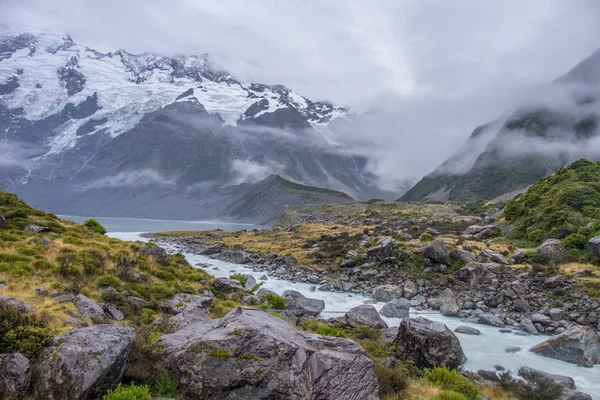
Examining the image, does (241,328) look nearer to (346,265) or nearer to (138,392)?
(138,392)

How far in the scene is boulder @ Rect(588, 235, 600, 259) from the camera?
3331cm

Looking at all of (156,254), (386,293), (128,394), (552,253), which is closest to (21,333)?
(128,394)

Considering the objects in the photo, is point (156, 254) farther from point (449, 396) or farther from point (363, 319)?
point (449, 396)

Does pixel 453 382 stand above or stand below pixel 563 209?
below

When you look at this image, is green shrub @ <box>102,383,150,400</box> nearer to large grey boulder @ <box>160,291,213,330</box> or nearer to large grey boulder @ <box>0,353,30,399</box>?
large grey boulder @ <box>0,353,30,399</box>

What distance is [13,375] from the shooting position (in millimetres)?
8250

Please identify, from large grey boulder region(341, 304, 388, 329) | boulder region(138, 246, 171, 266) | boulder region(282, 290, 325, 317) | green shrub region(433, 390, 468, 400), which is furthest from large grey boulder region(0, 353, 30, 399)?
boulder region(138, 246, 171, 266)

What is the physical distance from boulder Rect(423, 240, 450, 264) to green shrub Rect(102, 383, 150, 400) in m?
37.0

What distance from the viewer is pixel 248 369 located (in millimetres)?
9602

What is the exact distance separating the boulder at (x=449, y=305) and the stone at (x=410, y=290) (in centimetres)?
313

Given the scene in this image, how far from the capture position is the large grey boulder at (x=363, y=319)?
21586 mm

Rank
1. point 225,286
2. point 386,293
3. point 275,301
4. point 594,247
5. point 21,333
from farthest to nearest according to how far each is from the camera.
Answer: point 386,293, point 594,247, point 225,286, point 275,301, point 21,333

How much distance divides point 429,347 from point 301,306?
12968 mm

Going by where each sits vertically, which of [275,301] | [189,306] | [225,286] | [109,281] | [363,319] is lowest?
[275,301]
